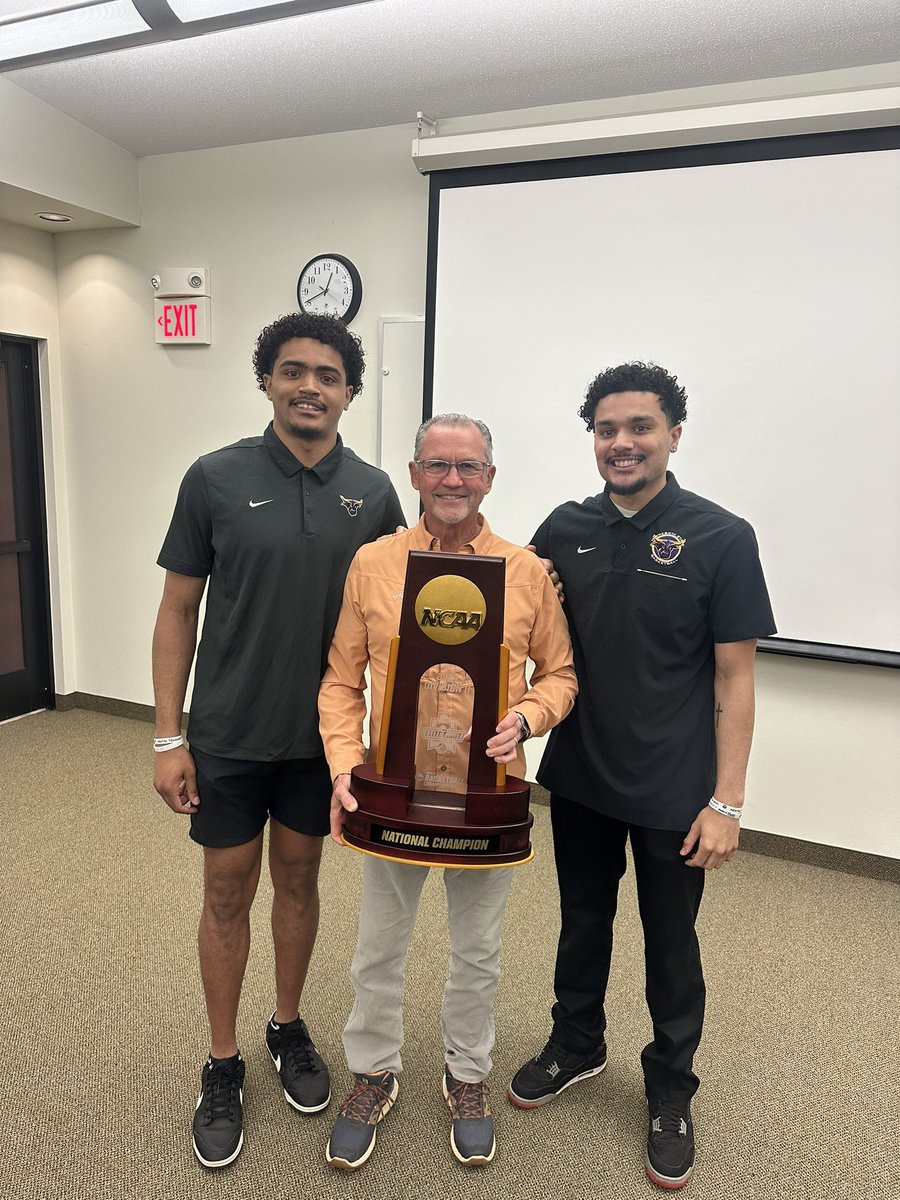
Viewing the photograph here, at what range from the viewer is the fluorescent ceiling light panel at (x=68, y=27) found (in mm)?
2268

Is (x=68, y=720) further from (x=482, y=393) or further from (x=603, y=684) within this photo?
(x=603, y=684)

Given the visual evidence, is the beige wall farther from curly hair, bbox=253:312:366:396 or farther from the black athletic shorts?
the black athletic shorts

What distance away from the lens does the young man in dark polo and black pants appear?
1.57m

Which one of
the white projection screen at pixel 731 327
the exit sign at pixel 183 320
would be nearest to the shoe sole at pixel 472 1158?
the white projection screen at pixel 731 327

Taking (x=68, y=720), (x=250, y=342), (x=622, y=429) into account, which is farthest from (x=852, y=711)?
(x=68, y=720)

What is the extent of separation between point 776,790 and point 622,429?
212 centimetres

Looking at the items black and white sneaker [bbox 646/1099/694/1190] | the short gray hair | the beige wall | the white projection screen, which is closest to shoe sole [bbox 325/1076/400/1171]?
black and white sneaker [bbox 646/1099/694/1190]

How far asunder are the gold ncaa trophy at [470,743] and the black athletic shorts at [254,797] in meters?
0.29

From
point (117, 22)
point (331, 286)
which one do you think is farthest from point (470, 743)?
point (331, 286)

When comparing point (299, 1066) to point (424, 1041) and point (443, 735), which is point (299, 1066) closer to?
point (424, 1041)

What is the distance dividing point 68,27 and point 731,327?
2393mm

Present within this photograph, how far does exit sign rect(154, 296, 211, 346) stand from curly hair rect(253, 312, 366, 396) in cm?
246

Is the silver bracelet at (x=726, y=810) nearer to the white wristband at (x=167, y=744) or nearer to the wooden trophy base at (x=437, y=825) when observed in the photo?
the wooden trophy base at (x=437, y=825)

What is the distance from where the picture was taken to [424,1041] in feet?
6.56
